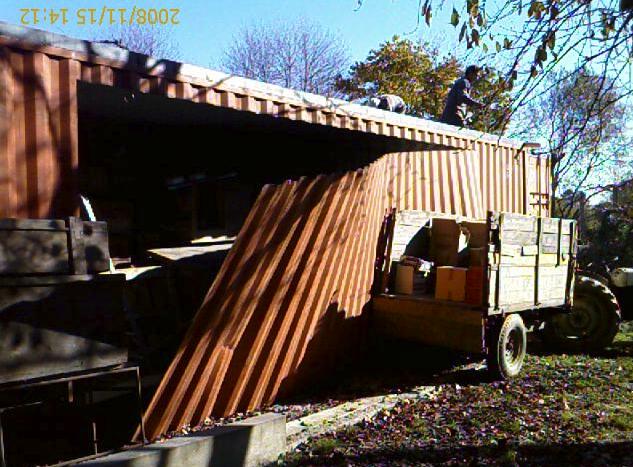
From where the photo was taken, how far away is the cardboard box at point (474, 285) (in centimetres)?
660

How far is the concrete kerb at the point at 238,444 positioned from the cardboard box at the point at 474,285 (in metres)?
1.95

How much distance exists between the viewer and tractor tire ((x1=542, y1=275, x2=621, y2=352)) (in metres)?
9.19

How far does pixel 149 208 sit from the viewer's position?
9633 millimetres

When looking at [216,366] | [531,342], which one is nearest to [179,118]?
[216,366]

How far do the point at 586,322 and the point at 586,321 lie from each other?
18 mm

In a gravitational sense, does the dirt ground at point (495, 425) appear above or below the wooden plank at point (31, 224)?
below

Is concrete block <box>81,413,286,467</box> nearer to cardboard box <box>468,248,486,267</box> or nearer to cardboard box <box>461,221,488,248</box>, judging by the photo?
cardboard box <box>468,248,486,267</box>

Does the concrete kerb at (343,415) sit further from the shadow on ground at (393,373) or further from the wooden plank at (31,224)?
the wooden plank at (31,224)

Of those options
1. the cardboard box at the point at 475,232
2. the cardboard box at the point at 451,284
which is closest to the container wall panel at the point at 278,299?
the cardboard box at the point at 451,284

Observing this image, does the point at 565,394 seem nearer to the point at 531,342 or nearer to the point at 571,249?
the point at 571,249

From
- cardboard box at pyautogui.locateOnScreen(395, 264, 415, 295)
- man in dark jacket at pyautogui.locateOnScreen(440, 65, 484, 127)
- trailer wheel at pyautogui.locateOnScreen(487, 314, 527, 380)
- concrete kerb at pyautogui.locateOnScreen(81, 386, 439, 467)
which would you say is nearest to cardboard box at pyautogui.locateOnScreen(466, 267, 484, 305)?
trailer wheel at pyautogui.locateOnScreen(487, 314, 527, 380)

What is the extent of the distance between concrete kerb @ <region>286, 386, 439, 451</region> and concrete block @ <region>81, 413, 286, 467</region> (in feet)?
1.17

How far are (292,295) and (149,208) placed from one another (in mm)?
4367

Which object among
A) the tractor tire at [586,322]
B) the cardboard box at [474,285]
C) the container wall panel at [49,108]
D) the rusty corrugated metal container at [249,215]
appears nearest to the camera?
the container wall panel at [49,108]
